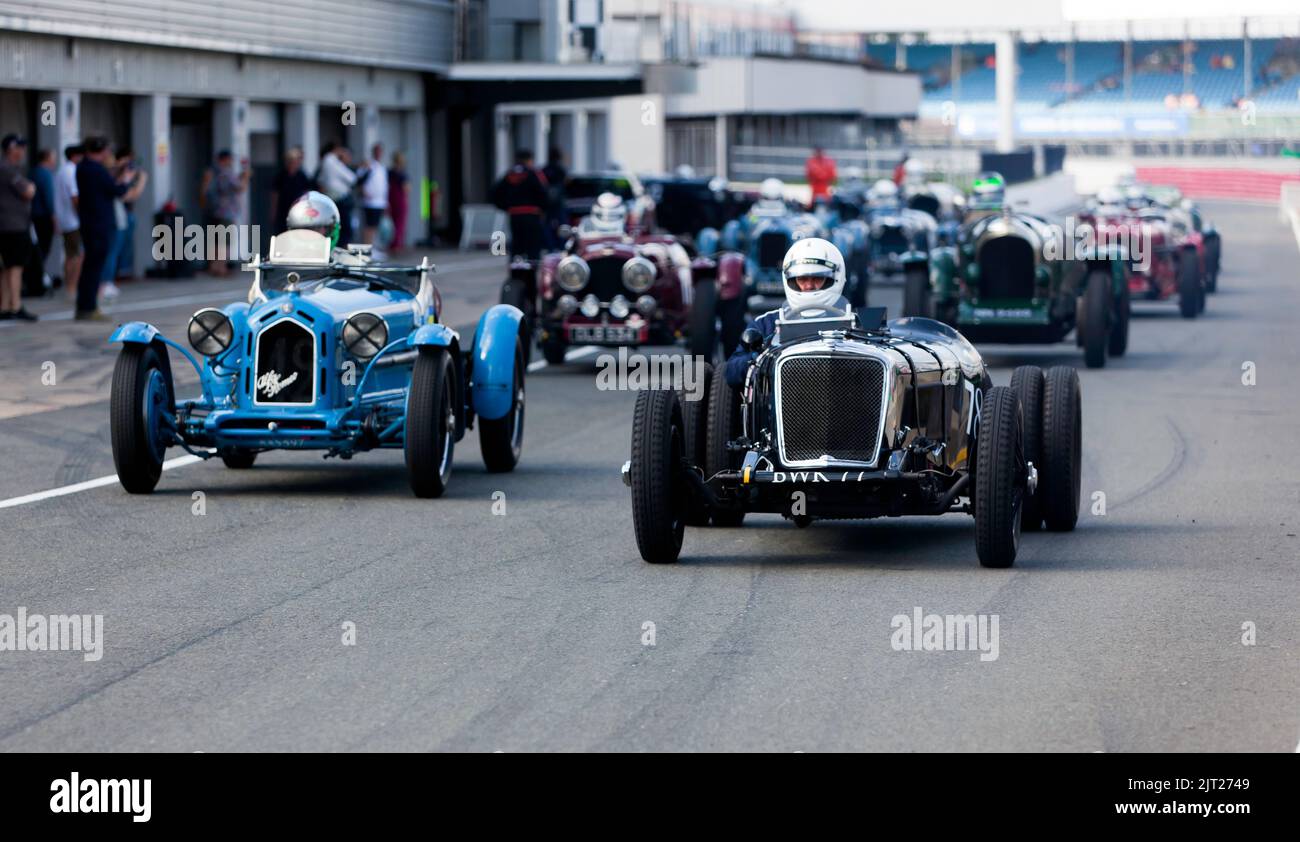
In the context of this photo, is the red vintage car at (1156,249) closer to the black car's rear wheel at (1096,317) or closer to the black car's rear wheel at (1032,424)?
the black car's rear wheel at (1096,317)

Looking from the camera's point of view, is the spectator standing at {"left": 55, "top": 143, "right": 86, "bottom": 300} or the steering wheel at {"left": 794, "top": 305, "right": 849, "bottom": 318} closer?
the steering wheel at {"left": 794, "top": 305, "right": 849, "bottom": 318}

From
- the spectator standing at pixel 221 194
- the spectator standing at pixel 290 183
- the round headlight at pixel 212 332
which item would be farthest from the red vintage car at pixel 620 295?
the spectator standing at pixel 221 194

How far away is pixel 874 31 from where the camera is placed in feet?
276

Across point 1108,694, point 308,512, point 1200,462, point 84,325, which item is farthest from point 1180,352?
point 1108,694

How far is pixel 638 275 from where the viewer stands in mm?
18781

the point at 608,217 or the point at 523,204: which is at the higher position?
the point at 523,204

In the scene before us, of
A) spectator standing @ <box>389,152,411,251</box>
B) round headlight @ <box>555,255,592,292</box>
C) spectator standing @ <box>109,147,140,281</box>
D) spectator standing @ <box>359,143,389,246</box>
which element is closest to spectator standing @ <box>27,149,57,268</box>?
spectator standing @ <box>109,147,140,281</box>

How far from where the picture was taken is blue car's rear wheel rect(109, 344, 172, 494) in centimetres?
1177

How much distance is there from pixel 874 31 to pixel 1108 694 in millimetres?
78611

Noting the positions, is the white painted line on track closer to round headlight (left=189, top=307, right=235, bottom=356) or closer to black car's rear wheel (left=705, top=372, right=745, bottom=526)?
round headlight (left=189, top=307, right=235, bottom=356)

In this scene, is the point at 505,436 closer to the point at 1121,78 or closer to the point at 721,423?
the point at 721,423

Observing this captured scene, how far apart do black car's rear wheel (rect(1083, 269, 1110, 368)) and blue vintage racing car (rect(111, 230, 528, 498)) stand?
27.2ft

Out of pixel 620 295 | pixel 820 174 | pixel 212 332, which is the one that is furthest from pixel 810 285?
pixel 820 174

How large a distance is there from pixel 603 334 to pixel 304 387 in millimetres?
6777
